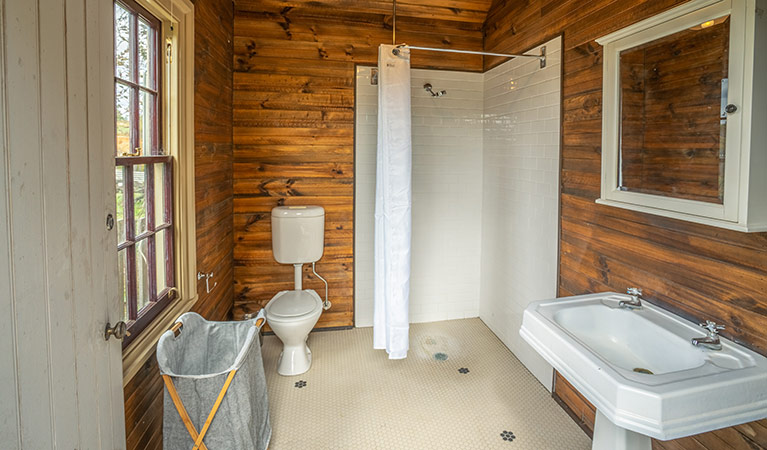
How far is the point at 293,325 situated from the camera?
2.72m

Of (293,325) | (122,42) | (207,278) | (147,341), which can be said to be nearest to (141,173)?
(122,42)

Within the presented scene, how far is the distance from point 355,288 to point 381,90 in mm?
1666

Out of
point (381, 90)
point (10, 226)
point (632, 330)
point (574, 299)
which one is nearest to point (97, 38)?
point (10, 226)

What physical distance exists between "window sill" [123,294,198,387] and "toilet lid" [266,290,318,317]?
0.73m

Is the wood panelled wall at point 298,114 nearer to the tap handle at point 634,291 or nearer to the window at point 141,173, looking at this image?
the window at point 141,173

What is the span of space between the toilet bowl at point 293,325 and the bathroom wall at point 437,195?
0.72 metres

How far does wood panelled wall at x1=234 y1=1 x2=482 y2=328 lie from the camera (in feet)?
10.6

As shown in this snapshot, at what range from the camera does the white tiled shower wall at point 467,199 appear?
300 cm

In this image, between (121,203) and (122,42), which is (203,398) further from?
(122,42)

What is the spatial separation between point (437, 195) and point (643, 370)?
7.18 feet

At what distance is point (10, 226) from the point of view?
0.85 metres

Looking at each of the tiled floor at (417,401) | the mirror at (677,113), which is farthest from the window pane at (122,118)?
the mirror at (677,113)

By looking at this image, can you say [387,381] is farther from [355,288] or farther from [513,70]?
[513,70]

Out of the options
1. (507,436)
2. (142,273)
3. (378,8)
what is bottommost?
(507,436)
